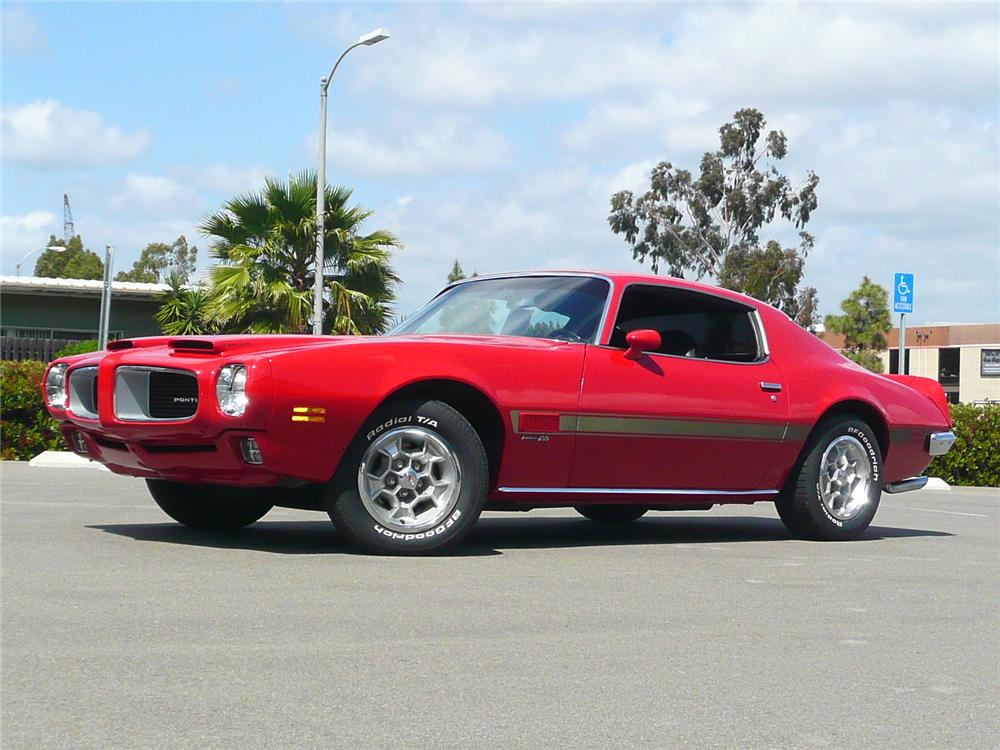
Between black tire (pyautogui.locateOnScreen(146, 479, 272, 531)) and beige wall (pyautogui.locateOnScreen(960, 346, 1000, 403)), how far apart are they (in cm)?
8177

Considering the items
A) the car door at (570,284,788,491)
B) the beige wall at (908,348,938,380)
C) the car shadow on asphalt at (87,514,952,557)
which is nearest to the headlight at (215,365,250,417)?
the car shadow on asphalt at (87,514,952,557)

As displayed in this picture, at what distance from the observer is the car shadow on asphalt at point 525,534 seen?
7.51m

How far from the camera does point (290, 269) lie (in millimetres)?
26031

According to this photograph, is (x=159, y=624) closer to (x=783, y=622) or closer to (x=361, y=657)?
(x=361, y=657)

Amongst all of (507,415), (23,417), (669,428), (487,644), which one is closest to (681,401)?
(669,428)

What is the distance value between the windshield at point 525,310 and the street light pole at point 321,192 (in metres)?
15.0

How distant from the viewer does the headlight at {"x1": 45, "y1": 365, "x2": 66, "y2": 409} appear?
25.4 feet

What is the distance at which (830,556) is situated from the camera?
791cm

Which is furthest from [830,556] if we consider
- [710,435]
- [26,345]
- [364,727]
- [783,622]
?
[26,345]

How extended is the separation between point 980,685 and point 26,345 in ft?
116

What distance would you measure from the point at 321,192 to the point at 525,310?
17556mm

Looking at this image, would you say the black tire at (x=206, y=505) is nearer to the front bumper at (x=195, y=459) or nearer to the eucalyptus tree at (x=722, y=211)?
the front bumper at (x=195, y=459)

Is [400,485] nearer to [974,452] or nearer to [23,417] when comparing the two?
[23,417]

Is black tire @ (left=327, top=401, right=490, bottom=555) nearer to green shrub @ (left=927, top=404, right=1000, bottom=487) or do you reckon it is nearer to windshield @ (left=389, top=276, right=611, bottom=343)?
windshield @ (left=389, top=276, right=611, bottom=343)
